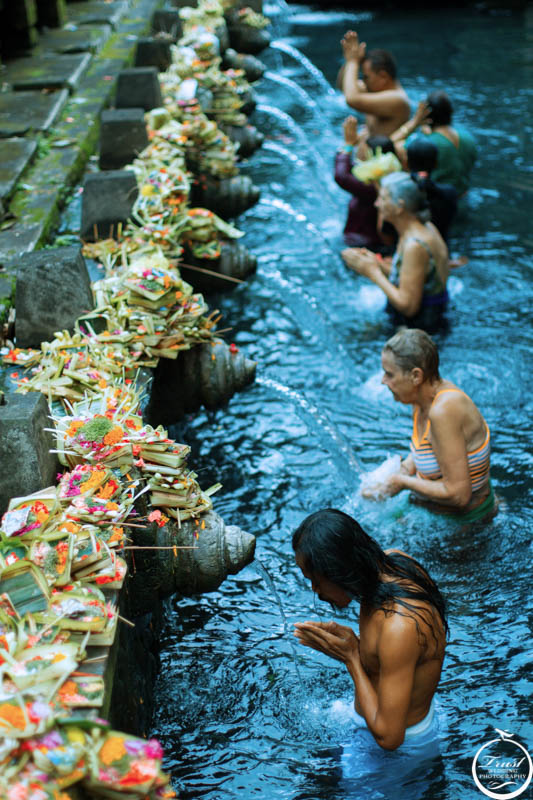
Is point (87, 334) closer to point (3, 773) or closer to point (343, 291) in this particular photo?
point (3, 773)

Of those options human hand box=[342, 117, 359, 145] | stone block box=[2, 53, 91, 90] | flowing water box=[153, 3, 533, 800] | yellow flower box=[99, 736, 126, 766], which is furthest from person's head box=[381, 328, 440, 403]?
stone block box=[2, 53, 91, 90]

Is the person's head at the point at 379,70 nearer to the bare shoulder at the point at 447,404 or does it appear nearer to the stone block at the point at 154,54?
the stone block at the point at 154,54

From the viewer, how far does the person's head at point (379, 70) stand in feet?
25.3

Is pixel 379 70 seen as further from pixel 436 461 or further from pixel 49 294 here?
pixel 436 461

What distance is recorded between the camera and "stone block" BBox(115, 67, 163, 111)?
25.2ft

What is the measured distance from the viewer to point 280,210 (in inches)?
358

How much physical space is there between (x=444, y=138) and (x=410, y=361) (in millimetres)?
4688

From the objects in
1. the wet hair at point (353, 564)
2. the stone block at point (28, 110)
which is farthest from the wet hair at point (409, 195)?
the stone block at point (28, 110)

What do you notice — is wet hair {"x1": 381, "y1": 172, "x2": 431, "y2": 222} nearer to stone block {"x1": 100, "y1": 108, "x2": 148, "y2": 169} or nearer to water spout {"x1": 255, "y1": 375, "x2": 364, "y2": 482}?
water spout {"x1": 255, "y1": 375, "x2": 364, "y2": 482}

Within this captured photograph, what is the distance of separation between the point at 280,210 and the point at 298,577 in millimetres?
5628

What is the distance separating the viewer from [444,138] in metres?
7.74

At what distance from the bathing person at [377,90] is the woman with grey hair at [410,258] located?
A: 2.49 m

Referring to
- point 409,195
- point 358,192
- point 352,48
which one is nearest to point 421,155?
point 358,192

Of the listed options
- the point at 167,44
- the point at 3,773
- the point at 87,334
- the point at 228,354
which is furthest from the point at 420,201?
the point at 167,44
